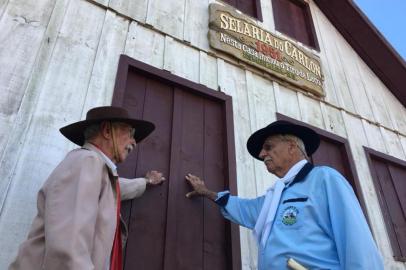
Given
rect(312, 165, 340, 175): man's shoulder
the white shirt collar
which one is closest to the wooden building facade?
the white shirt collar

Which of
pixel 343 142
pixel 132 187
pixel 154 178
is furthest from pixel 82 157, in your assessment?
pixel 343 142

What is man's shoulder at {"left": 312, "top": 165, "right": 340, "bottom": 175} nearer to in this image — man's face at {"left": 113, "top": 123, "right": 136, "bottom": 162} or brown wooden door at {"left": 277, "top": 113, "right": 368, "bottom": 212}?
man's face at {"left": 113, "top": 123, "right": 136, "bottom": 162}

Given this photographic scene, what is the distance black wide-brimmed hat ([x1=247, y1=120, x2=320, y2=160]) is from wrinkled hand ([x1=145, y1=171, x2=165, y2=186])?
776 millimetres

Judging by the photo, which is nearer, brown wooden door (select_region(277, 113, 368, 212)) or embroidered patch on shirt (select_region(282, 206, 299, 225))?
embroidered patch on shirt (select_region(282, 206, 299, 225))

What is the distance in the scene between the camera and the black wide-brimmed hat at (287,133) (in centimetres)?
256

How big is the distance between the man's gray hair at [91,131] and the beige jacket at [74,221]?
36cm

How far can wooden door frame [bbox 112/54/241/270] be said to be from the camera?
303 cm

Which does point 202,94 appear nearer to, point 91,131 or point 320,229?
point 91,131

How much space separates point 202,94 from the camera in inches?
147

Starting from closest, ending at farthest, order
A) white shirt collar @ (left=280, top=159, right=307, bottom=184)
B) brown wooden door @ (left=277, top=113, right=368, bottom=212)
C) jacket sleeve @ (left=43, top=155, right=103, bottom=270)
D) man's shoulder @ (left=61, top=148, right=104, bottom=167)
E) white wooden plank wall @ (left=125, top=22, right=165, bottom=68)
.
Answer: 1. jacket sleeve @ (left=43, top=155, right=103, bottom=270)
2. man's shoulder @ (left=61, top=148, right=104, bottom=167)
3. white shirt collar @ (left=280, top=159, right=307, bottom=184)
4. white wooden plank wall @ (left=125, top=22, right=165, bottom=68)
5. brown wooden door @ (left=277, top=113, right=368, bottom=212)

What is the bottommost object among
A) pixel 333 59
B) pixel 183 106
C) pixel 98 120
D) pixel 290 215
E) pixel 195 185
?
pixel 290 215

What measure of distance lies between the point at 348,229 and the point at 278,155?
0.83 metres

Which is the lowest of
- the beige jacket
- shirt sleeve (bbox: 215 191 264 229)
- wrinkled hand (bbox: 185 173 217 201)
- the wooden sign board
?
the beige jacket

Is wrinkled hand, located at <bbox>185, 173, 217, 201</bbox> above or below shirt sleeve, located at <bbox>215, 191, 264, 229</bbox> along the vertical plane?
above
